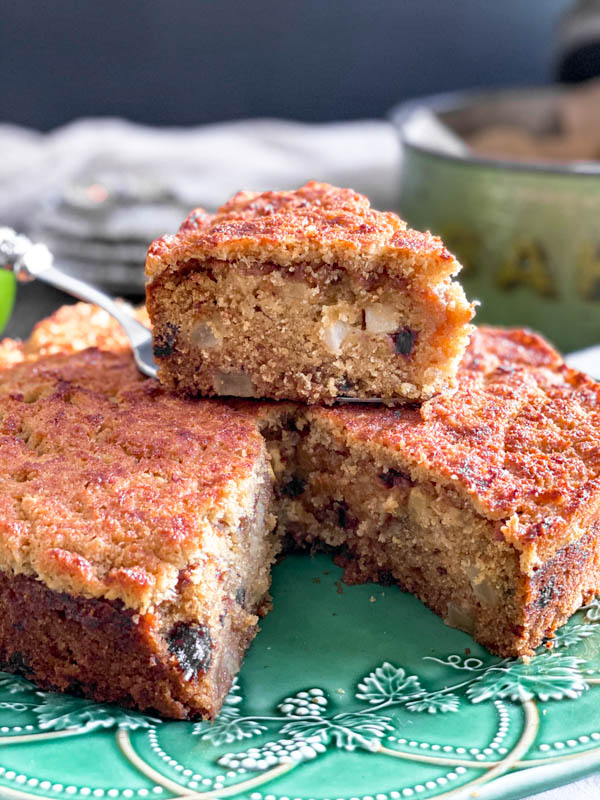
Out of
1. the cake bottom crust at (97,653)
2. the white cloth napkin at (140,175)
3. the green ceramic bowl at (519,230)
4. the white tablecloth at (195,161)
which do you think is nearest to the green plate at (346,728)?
the cake bottom crust at (97,653)

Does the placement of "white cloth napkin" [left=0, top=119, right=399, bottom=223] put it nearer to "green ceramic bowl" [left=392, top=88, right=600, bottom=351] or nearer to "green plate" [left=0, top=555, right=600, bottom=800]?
"green ceramic bowl" [left=392, top=88, right=600, bottom=351]

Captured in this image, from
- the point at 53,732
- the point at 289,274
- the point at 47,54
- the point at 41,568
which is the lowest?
the point at 53,732

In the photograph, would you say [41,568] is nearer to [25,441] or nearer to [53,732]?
[53,732]

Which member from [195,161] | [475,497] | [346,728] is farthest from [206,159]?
[346,728]

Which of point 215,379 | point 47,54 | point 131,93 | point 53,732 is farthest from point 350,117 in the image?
point 53,732

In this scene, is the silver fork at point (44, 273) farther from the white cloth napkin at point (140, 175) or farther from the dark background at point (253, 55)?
the dark background at point (253, 55)

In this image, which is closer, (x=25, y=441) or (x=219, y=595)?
(x=219, y=595)

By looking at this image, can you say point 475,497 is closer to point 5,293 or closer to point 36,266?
point 36,266
